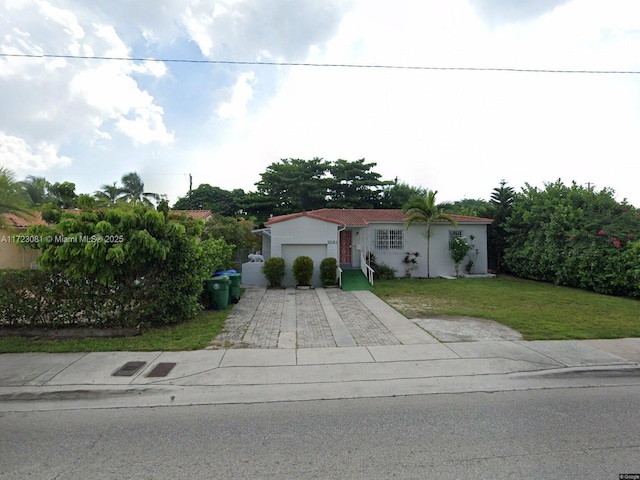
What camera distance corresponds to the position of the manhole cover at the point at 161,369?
5.15m

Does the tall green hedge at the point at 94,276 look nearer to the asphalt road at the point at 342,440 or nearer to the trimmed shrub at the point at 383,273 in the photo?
the asphalt road at the point at 342,440

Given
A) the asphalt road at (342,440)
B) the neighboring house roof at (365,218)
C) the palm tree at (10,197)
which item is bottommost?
the asphalt road at (342,440)

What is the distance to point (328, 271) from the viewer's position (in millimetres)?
15344

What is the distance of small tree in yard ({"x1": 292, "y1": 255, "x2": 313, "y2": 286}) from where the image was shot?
1522 cm

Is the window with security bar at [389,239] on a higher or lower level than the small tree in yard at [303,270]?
higher

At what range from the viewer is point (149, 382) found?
485cm

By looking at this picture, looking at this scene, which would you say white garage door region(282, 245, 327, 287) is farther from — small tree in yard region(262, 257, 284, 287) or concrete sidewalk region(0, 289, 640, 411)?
concrete sidewalk region(0, 289, 640, 411)

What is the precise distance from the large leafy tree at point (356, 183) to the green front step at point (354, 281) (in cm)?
1538

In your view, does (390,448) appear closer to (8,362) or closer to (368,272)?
(8,362)

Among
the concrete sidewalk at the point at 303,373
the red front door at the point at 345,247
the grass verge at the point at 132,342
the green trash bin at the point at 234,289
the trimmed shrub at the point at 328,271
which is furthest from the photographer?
the red front door at the point at 345,247

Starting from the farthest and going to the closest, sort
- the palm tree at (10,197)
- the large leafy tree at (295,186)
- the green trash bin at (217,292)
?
the large leafy tree at (295,186) < the green trash bin at (217,292) < the palm tree at (10,197)

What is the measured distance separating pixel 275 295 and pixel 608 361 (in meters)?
10.00

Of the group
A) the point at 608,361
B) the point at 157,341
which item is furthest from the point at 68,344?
the point at 608,361

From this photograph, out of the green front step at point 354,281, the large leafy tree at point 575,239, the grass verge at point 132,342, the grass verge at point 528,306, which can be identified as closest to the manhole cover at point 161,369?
the grass verge at point 132,342
